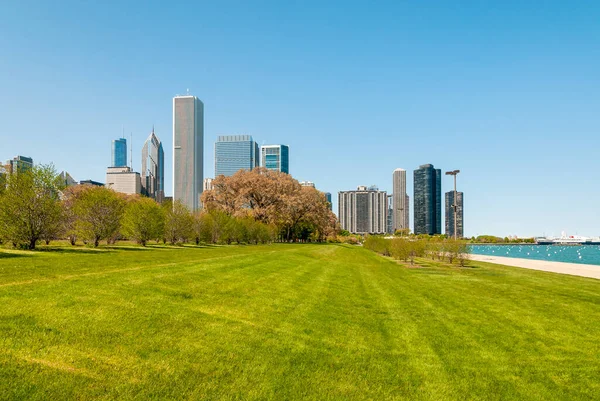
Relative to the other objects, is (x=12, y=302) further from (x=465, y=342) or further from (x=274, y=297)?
(x=465, y=342)

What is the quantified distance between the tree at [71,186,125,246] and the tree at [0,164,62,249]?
5.79 metres

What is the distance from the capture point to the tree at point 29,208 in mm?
24000

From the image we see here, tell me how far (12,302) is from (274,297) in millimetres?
6494

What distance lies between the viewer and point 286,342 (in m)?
8.02

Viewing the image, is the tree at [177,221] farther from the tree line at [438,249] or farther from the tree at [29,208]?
the tree line at [438,249]

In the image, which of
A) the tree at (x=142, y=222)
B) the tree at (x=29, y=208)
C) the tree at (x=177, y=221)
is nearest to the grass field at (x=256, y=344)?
the tree at (x=29, y=208)

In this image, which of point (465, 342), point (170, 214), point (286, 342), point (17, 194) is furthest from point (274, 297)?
point (170, 214)

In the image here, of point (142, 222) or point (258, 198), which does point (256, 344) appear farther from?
point (258, 198)

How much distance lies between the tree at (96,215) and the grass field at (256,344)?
21506mm

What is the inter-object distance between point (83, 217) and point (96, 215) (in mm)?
1145

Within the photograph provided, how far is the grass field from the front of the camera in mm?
5879

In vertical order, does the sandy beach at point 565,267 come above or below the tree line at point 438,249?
below

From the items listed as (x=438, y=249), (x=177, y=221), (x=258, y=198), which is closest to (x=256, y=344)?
(x=438, y=249)

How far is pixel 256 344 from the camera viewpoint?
7.65 m
